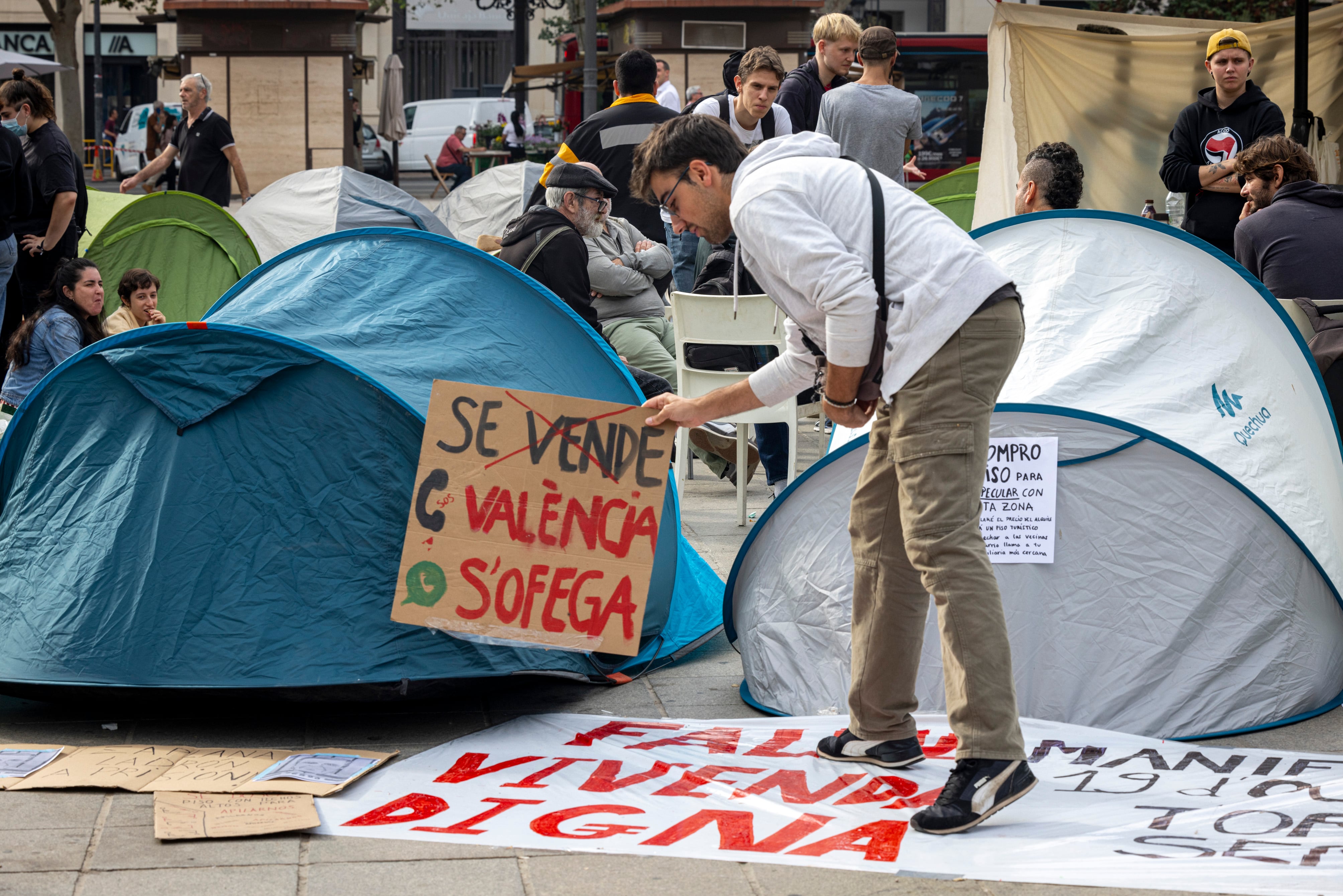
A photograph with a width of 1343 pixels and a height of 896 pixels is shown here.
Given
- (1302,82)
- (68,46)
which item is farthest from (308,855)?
(68,46)


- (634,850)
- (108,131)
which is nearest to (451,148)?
(108,131)

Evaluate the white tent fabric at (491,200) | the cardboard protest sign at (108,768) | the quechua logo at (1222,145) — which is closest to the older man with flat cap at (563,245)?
the cardboard protest sign at (108,768)

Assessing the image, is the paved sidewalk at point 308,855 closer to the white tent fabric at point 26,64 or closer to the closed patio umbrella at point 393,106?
the white tent fabric at point 26,64

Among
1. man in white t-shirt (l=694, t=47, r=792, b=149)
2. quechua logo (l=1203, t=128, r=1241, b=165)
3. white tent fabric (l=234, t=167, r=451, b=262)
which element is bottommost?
white tent fabric (l=234, t=167, r=451, b=262)

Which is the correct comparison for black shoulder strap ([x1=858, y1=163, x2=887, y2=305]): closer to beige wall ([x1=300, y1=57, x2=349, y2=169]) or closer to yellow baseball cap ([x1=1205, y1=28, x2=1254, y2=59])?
yellow baseball cap ([x1=1205, y1=28, x2=1254, y2=59])

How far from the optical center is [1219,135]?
677cm

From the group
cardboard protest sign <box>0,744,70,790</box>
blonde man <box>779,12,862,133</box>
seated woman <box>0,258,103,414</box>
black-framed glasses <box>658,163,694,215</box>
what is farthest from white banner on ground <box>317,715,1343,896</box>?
blonde man <box>779,12,862,133</box>

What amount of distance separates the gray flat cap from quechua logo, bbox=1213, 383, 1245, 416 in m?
2.91

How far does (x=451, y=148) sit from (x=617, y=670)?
2265cm

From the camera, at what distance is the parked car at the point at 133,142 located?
89.2 feet

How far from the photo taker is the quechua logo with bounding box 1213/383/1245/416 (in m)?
3.93

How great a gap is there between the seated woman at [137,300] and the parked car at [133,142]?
70.9 ft

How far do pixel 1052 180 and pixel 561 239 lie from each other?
1.90m

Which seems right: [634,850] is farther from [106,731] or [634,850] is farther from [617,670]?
[106,731]
